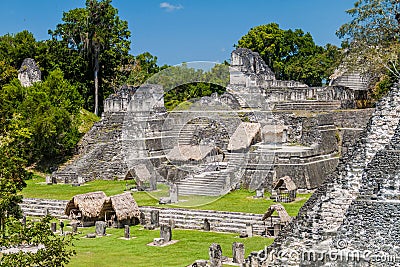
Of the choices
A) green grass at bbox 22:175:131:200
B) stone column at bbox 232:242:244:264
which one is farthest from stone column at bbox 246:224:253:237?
green grass at bbox 22:175:131:200

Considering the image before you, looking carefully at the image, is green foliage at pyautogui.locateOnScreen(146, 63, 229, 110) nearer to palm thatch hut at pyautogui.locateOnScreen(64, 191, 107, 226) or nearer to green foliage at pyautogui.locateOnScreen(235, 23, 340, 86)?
palm thatch hut at pyautogui.locateOnScreen(64, 191, 107, 226)

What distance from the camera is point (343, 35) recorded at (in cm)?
3525

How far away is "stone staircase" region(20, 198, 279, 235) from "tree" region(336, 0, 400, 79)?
1642 centimetres

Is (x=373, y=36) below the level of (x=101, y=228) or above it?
above

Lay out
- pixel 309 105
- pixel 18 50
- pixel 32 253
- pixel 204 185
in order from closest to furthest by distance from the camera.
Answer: pixel 32 253 → pixel 204 185 → pixel 309 105 → pixel 18 50

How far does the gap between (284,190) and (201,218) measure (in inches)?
207

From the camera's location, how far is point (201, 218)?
70.8ft

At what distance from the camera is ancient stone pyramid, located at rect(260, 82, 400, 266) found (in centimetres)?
990

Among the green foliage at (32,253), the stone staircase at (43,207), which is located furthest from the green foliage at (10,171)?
the stone staircase at (43,207)

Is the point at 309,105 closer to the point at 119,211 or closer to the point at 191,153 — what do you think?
the point at 191,153

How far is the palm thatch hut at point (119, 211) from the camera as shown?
2141cm

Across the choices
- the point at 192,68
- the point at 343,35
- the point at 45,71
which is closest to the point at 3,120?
the point at 192,68

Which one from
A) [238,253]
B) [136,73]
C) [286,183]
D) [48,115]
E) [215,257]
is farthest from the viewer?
[136,73]

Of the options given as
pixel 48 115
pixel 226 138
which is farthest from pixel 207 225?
pixel 48 115
